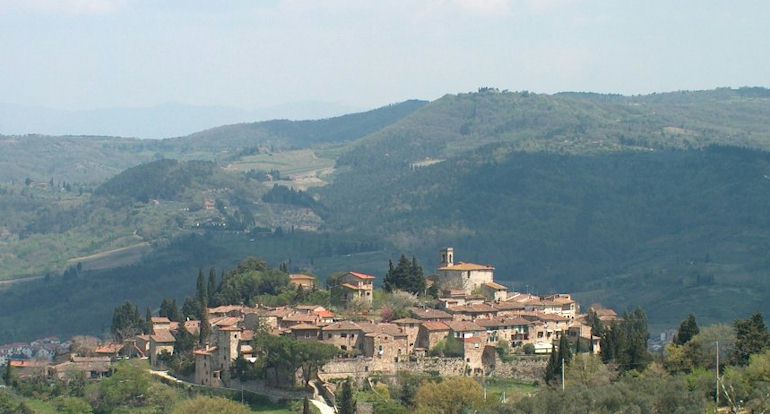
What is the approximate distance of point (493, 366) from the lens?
74.7 metres

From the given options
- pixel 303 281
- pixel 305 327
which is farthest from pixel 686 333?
pixel 303 281

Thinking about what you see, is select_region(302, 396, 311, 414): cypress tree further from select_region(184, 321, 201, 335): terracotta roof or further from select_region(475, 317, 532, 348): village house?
select_region(184, 321, 201, 335): terracotta roof

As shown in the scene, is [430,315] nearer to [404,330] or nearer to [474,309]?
[474,309]

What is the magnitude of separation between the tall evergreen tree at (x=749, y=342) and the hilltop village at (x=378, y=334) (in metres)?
10.0

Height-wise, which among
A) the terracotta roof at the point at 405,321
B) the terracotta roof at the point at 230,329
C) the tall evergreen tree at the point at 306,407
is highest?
the terracotta roof at the point at 405,321

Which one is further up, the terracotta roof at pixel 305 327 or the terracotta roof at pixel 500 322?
the terracotta roof at pixel 305 327

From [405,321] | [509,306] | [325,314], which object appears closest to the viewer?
[405,321]

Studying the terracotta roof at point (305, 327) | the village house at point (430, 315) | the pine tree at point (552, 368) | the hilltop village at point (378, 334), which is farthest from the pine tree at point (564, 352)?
the terracotta roof at point (305, 327)

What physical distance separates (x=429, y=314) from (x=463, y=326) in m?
2.94

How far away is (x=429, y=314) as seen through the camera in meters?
78.4

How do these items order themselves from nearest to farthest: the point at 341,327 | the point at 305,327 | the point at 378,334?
the point at 378,334
the point at 341,327
the point at 305,327

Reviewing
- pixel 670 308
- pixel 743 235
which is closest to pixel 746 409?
pixel 670 308

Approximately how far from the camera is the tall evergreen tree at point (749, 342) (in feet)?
216

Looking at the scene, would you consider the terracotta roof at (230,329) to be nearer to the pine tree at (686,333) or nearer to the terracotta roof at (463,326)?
the terracotta roof at (463,326)
